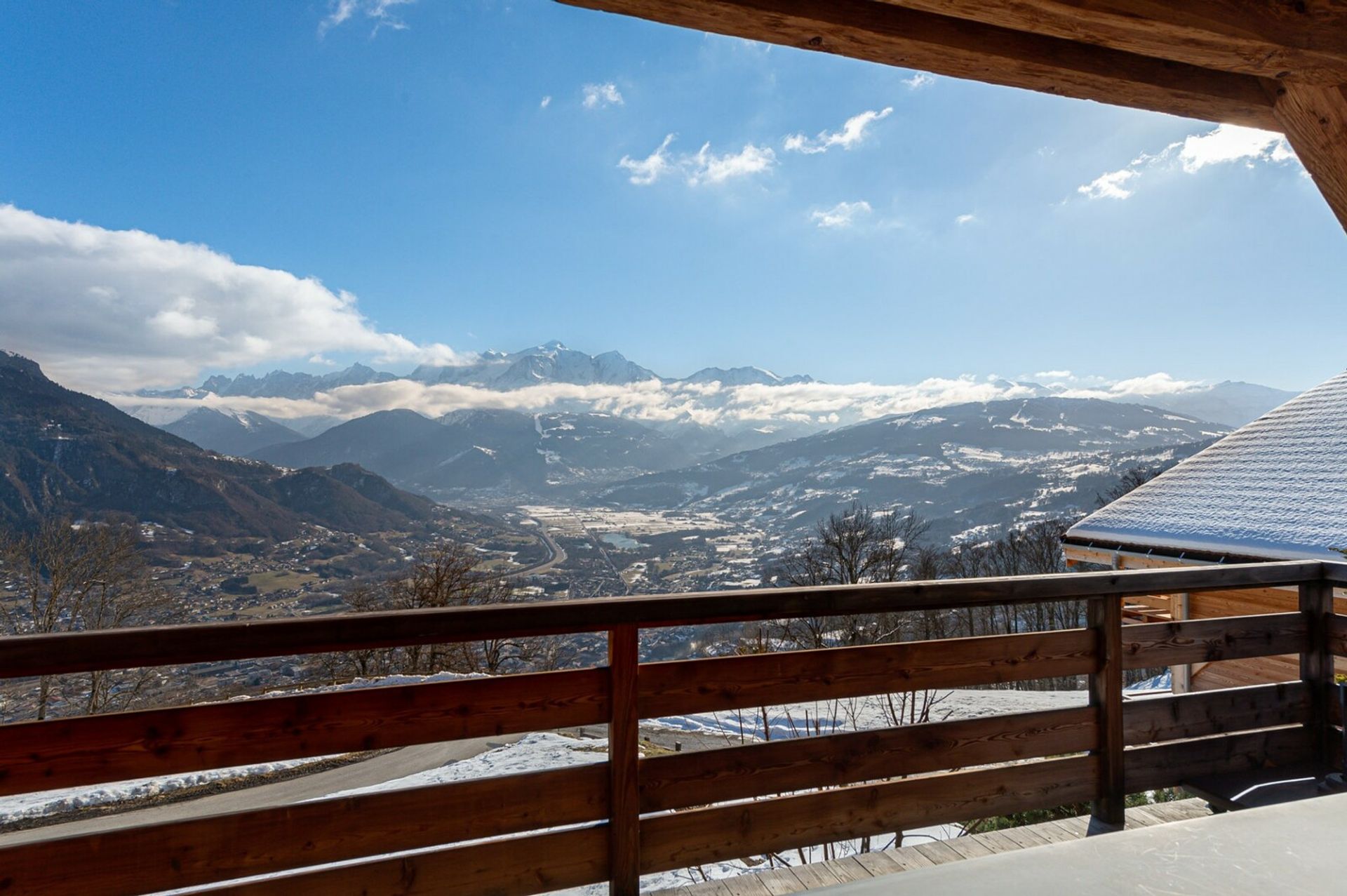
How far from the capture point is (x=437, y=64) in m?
6.82

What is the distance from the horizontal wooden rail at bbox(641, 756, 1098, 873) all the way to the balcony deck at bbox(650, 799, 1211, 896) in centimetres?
10

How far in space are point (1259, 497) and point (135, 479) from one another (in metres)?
Answer: 96.3

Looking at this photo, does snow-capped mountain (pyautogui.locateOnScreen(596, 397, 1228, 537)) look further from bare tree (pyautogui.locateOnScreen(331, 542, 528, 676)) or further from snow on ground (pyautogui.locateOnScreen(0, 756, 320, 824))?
snow on ground (pyautogui.locateOnScreen(0, 756, 320, 824))

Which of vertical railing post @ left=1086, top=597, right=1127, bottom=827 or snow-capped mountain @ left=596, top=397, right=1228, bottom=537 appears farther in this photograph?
snow-capped mountain @ left=596, top=397, right=1228, bottom=537

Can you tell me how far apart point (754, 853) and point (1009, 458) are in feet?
578

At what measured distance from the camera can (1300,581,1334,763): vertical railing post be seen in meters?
2.45

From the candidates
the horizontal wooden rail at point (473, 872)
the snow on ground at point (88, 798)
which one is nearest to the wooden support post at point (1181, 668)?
the horizontal wooden rail at point (473, 872)

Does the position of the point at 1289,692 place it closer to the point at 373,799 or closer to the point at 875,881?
the point at 875,881

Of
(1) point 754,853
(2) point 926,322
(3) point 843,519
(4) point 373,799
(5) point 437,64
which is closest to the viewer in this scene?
(4) point 373,799

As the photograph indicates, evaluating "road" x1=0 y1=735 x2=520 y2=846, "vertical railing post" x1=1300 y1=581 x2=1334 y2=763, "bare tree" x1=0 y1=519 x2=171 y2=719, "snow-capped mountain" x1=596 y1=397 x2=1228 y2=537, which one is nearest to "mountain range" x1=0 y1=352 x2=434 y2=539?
"bare tree" x1=0 y1=519 x2=171 y2=719

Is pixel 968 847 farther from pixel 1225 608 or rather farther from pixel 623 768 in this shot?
pixel 1225 608

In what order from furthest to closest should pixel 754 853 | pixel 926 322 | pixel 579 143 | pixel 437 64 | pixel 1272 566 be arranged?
pixel 926 322 → pixel 579 143 → pixel 437 64 → pixel 1272 566 → pixel 754 853

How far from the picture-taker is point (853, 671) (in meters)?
1.88

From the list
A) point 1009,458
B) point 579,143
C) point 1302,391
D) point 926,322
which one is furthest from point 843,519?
point 1009,458
